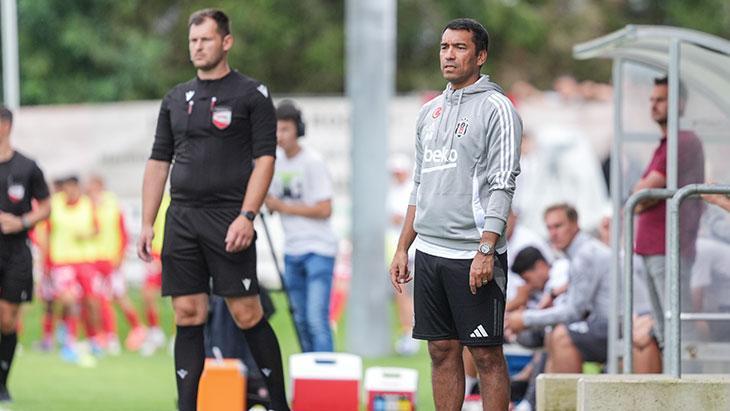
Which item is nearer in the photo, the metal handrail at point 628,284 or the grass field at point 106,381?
the metal handrail at point 628,284

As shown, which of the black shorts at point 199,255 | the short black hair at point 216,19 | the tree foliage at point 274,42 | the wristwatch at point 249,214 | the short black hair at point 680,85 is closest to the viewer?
the wristwatch at point 249,214

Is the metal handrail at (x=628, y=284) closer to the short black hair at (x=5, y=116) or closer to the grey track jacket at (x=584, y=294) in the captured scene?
the grey track jacket at (x=584, y=294)

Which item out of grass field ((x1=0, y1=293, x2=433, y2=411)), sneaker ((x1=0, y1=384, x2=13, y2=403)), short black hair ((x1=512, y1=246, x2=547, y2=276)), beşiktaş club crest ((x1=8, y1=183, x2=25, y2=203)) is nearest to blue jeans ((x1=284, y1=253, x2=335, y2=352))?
grass field ((x1=0, y1=293, x2=433, y2=411))

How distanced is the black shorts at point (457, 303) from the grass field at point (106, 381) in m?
3.75

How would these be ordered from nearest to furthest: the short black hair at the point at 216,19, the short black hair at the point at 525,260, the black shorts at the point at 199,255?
1. the black shorts at the point at 199,255
2. the short black hair at the point at 216,19
3. the short black hair at the point at 525,260

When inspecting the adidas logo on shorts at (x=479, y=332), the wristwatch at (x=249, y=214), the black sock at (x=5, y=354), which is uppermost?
the wristwatch at (x=249, y=214)

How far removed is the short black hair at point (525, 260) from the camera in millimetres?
11461

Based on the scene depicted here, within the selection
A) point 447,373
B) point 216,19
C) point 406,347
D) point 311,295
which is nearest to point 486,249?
point 447,373

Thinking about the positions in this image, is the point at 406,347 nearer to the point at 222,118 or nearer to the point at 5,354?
the point at 5,354

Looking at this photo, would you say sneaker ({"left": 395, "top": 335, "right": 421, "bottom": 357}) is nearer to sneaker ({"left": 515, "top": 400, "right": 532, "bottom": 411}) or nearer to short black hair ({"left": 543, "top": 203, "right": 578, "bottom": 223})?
short black hair ({"left": 543, "top": 203, "right": 578, "bottom": 223})

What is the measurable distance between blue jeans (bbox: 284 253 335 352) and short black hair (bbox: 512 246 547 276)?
5.03 feet

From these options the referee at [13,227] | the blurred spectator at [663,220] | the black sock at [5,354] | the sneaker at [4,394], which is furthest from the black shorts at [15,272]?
the blurred spectator at [663,220]

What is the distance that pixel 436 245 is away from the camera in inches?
306

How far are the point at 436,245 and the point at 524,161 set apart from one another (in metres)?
12.2
